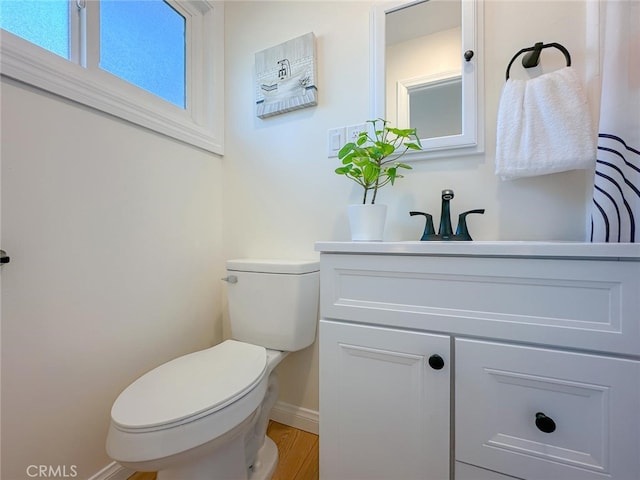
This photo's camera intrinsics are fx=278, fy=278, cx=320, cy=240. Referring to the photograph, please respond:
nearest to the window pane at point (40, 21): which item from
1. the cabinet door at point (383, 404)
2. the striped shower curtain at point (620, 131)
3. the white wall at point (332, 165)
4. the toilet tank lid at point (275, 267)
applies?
the white wall at point (332, 165)

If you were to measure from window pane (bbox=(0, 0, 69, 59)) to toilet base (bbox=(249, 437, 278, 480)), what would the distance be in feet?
5.11

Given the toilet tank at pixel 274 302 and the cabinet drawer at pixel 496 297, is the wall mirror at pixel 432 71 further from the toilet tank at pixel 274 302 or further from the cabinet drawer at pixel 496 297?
the toilet tank at pixel 274 302

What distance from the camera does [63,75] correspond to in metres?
0.86

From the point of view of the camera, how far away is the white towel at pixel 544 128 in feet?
2.60

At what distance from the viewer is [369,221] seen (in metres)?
0.99

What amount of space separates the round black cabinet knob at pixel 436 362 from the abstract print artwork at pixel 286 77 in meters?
1.08

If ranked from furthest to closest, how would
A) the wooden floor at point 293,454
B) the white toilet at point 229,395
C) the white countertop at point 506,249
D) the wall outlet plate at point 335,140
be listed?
1. the wall outlet plate at point 335,140
2. the wooden floor at point 293,454
3. the white toilet at point 229,395
4. the white countertop at point 506,249

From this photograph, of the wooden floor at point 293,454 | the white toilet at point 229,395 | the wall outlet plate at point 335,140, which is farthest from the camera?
the wall outlet plate at point 335,140

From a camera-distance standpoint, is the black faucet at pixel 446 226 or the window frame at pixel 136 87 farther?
the black faucet at pixel 446 226

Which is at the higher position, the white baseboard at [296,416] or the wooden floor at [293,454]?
the white baseboard at [296,416]

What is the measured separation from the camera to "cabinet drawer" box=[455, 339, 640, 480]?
1.78ft

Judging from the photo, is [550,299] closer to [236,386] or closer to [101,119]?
[236,386]

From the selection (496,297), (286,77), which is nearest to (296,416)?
(496,297)

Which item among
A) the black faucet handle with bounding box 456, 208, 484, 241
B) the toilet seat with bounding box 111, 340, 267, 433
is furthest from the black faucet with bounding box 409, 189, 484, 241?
the toilet seat with bounding box 111, 340, 267, 433
